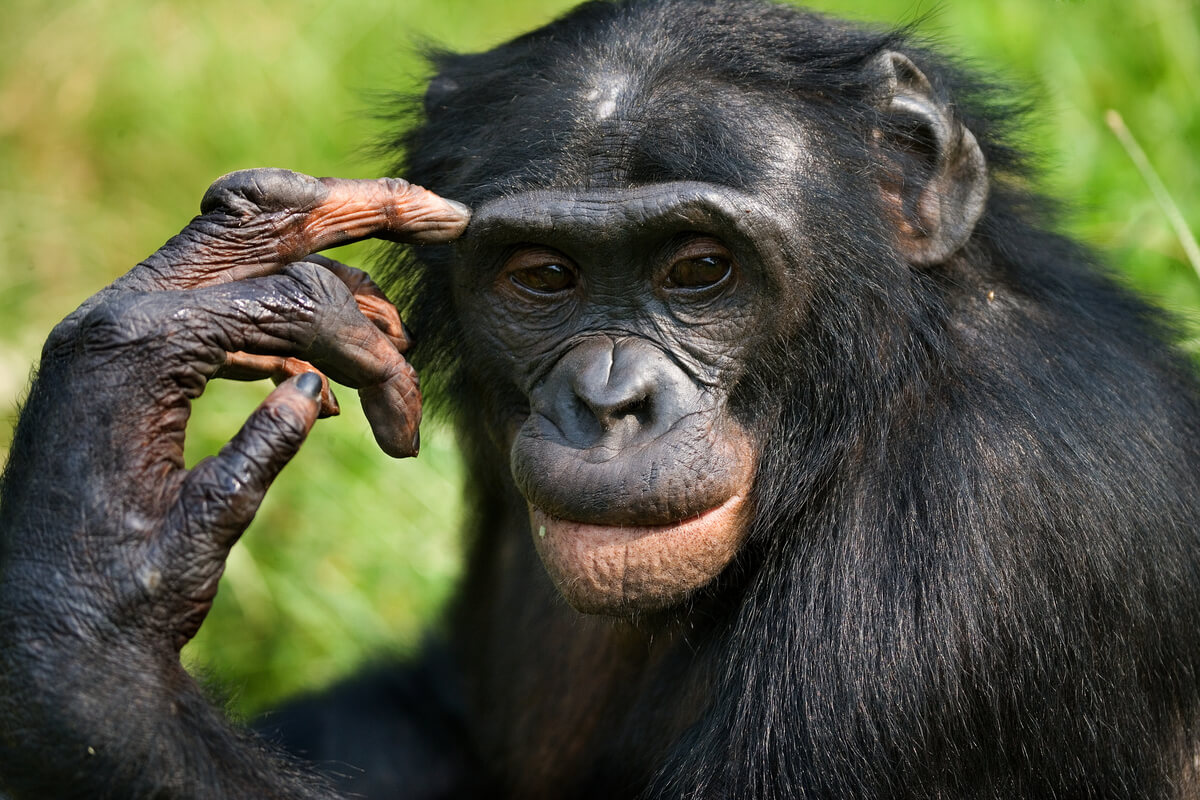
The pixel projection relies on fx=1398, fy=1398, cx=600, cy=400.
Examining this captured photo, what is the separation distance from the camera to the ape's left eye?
423 centimetres

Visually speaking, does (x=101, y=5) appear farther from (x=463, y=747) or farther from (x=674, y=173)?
(x=674, y=173)

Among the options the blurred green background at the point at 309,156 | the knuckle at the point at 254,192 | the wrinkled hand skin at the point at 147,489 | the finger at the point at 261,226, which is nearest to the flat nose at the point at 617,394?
the wrinkled hand skin at the point at 147,489

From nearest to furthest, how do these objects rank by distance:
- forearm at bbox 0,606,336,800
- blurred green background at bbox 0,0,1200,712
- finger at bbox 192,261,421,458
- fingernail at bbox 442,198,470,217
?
1. forearm at bbox 0,606,336,800
2. finger at bbox 192,261,421,458
3. fingernail at bbox 442,198,470,217
4. blurred green background at bbox 0,0,1200,712

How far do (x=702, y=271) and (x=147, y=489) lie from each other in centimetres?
173

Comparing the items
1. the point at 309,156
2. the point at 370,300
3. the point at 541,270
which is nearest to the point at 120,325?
the point at 370,300

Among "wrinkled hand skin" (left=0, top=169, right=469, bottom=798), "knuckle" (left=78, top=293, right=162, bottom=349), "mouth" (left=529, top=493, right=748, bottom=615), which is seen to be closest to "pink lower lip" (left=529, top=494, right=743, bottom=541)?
"mouth" (left=529, top=493, right=748, bottom=615)

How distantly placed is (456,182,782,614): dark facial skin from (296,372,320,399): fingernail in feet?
2.23

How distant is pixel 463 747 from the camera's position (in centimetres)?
653

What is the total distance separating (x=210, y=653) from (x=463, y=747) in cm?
148

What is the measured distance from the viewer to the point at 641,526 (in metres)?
4.02

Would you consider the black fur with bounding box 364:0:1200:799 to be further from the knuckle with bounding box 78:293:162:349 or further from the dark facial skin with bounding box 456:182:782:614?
the knuckle with bounding box 78:293:162:349

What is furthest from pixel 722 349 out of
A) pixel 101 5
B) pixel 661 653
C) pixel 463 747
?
pixel 101 5

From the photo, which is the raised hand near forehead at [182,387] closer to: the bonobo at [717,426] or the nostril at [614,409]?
the bonobo at [717,426]

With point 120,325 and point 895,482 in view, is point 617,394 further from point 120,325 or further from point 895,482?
point 120,325
